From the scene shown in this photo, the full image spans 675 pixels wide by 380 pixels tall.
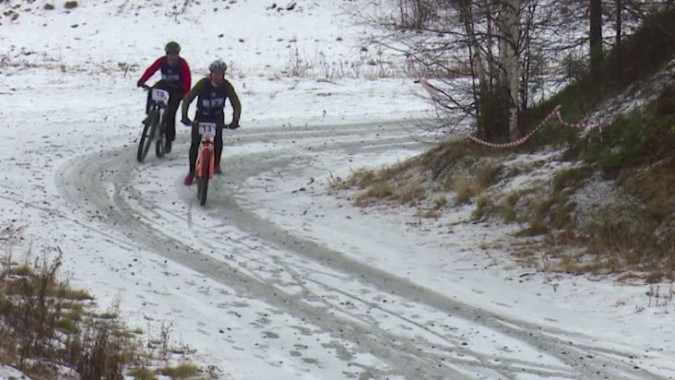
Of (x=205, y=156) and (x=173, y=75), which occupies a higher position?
(x=173, y=75)

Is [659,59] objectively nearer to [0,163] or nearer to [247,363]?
[247,363]

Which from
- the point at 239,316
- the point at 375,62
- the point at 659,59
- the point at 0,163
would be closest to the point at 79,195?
the point at 0,163

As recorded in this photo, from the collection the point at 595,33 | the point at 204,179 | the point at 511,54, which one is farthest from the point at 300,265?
the point at 595,33

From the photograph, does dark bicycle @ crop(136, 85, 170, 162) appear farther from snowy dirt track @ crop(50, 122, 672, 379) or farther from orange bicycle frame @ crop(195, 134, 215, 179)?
orange bicycle frame @ crop(195, 134, 215, 179)

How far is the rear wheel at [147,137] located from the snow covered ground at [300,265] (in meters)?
0.57

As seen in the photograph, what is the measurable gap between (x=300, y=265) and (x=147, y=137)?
6.91m

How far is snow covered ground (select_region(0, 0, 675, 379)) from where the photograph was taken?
8438 mm

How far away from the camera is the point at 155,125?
17.3 meters

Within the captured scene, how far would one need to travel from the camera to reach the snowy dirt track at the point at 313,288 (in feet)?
27.1

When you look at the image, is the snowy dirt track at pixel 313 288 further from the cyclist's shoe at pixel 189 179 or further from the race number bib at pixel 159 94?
the race number bib at pixel 159 94

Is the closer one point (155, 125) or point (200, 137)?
point (200, 137)

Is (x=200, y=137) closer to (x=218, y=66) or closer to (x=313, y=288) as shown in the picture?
(x=218, y=66)

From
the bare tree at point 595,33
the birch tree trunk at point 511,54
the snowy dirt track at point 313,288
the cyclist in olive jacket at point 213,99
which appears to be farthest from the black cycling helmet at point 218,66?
the bare tree at point 595,33

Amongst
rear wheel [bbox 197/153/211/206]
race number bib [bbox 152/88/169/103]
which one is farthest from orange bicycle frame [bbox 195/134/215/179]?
race number bib [bbox 152/88/169/103]
